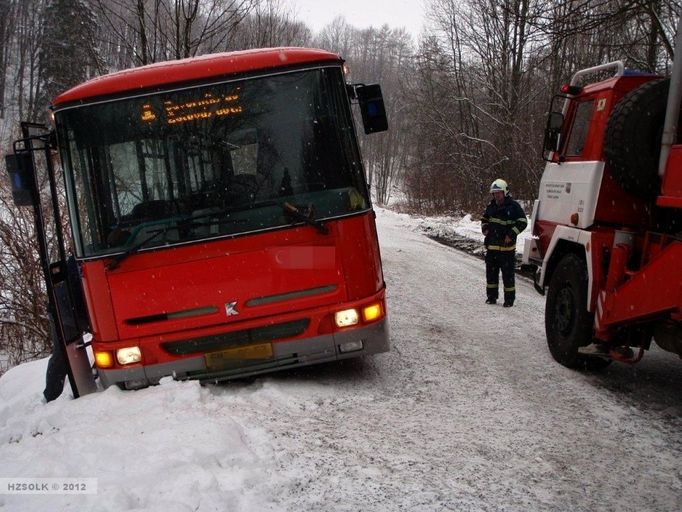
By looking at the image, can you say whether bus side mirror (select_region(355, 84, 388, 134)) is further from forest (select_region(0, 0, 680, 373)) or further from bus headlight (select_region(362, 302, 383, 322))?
forest (select_region(0, 0, 680, 373))

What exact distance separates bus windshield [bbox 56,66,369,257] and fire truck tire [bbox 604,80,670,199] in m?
2.27

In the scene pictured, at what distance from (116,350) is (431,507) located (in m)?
2.85

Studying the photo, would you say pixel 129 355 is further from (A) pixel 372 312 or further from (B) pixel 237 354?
(A) pixel 372 312

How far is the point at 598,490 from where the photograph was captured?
3330 mm

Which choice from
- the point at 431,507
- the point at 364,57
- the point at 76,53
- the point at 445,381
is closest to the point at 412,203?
the point at 76,53

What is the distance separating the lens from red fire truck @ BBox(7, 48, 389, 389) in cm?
459

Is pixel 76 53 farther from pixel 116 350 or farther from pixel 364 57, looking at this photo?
pixel 364 57

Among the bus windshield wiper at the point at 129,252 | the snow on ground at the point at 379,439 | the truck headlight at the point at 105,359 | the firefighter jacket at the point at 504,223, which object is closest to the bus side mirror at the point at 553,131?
the snow on ground at the point at 379,439

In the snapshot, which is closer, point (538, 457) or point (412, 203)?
point (538, 457)

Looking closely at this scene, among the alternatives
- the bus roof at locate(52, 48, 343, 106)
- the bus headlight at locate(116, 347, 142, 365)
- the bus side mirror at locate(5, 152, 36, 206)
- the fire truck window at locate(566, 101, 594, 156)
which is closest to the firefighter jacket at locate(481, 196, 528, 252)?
the fire truck window at locate(566, 101, 594, 156)

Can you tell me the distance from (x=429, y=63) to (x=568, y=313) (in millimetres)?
28762

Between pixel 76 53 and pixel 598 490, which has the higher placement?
pixel 76 53

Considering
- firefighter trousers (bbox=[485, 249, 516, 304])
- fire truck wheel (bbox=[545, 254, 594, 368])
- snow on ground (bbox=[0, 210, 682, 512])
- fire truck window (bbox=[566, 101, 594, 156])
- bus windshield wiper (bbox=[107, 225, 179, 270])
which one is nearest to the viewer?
snow on ground (bbox=[0, 210, 682, 512])

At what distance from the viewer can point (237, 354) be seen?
4.67 m
